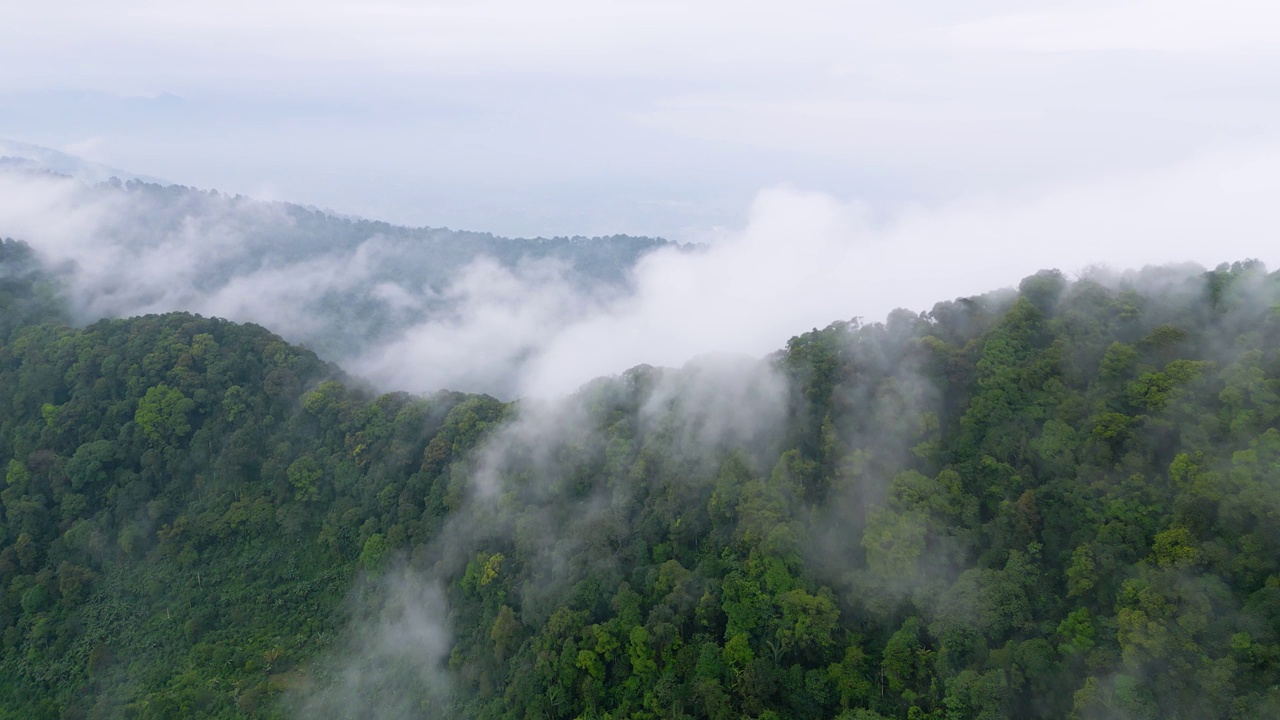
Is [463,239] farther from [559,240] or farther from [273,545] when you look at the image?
[273,545]

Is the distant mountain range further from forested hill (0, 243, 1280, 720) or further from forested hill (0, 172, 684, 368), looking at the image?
forested hill (0, 243, 1280, 720)

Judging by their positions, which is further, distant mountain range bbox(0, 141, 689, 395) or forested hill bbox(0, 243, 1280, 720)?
distant mountain range bbox(0, 141, 689, 395)

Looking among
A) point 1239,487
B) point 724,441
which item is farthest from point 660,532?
point 1239,487

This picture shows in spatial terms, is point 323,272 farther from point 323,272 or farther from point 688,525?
point 688,525

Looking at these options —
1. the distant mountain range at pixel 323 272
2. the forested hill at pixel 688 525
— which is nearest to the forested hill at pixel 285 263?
the distant mountain range at pixel 323 272

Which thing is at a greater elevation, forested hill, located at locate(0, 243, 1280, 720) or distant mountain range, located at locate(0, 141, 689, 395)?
distant mountain range, located at locate(0, 141, 689, 395)

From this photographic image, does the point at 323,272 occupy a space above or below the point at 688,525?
above

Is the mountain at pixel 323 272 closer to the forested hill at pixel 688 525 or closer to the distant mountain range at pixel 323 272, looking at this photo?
the distant mountain range at pixel 323 272

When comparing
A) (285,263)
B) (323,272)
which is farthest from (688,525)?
(285,263)

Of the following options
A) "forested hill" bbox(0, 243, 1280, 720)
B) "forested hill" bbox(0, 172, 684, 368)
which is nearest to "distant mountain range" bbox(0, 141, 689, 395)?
"forested hill" bbox(0, 172, 684, 368)
